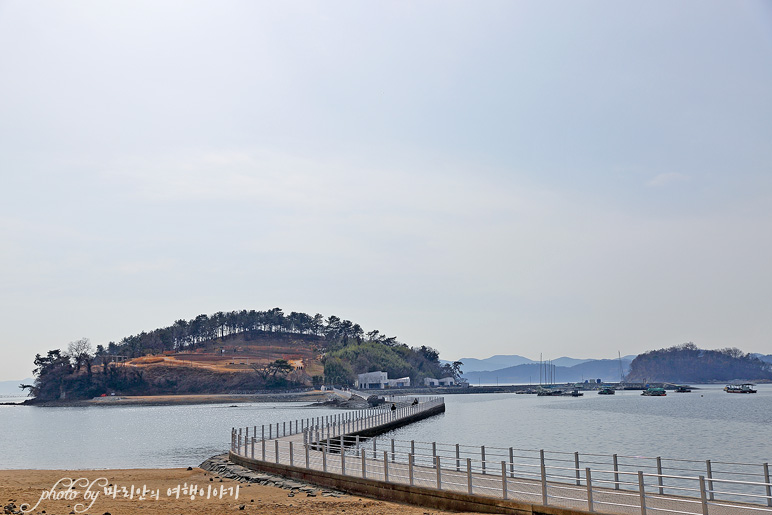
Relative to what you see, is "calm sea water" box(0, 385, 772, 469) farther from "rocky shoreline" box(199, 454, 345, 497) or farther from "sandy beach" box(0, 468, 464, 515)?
"sandy beach" box(0, 468, 464, 515)

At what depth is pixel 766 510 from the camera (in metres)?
17.8

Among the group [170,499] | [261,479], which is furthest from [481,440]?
[170,499]

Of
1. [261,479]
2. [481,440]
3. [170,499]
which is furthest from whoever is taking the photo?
[481,440]

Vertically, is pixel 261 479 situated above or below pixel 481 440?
above

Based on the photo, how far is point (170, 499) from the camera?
1091 inches

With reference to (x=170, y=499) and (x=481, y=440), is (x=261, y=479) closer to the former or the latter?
(x=170, y=499)

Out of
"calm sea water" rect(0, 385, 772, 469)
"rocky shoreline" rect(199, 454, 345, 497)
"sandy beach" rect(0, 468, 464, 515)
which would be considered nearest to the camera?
"sandy beach" rect(0, 468, 464, 515)

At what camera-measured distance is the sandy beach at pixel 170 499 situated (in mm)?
24125

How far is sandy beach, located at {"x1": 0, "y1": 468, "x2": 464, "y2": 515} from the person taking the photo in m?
24.1

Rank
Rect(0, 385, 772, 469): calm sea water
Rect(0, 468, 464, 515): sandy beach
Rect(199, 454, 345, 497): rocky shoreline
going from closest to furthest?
Rect(0, 468, 464, 515): sandy beach, Rect(199, 454, 345, 497): rocky shoreline, Rect(0, 385, 772, 469): calm sea water

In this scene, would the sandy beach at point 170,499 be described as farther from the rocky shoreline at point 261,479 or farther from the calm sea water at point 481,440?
the calm sea water at point 481,440

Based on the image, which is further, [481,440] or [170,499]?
[481,440]

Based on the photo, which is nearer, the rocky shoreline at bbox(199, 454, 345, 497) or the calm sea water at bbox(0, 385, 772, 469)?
the rocky shoreline at bbox(199, 454, 345, 497)

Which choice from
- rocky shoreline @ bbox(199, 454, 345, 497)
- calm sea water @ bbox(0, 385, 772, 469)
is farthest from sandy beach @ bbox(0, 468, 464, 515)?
calm sea water @ bbox(0, 385, 772, 469)
